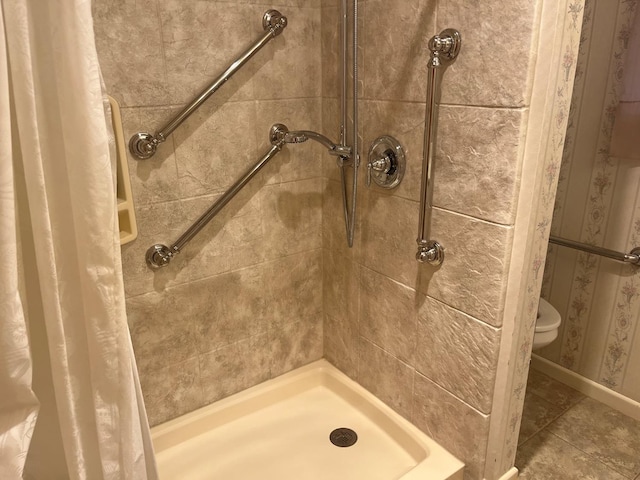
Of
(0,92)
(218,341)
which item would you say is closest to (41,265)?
(0,92)

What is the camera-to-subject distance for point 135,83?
134 cm

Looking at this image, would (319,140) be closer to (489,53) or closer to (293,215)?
(293,215)

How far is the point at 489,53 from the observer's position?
1.13m

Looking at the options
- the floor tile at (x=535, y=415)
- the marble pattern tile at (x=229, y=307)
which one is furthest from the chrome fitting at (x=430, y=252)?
the floor tile at (x=535, y=415)

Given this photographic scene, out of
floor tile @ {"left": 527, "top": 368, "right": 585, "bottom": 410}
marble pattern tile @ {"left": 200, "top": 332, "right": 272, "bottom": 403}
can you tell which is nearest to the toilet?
floor tile @ {"left": 527, "top": 368, "right": 585, "bottom": 410}

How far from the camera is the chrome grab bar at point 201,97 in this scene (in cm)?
137

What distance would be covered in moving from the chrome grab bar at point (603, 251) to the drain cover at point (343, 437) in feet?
3.96

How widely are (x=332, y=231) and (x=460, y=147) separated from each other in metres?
0.67

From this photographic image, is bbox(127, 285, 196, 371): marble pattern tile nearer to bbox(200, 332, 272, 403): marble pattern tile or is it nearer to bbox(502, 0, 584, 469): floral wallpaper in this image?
bbox(200, 332, 272, 403): marble pattern tile

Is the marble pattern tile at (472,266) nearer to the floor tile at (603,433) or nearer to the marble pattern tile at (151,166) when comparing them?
the marble pattern tile at (151,166)

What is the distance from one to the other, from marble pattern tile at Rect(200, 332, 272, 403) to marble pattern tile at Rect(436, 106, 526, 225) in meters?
0.88

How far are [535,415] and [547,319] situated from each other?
16.7 inches

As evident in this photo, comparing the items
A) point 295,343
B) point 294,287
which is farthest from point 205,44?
point 295,343

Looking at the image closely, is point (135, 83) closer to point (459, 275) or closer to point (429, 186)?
point (429, 186)
